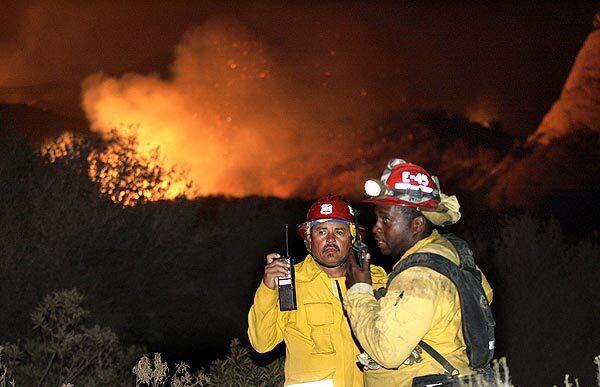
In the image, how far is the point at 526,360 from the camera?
55.6ft

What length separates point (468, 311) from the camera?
3.78 meters

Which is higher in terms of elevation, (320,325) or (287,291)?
(287,291)

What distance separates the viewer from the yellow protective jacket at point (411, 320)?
12.0 ft

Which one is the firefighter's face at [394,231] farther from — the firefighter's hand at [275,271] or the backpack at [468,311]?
the firefighter's hand at [275,271]

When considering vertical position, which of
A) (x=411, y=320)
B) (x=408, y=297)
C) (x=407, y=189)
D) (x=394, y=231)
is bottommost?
(x=411, y=320)

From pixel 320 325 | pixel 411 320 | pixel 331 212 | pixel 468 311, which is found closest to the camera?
pixel 411 320

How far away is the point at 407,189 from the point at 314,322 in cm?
141

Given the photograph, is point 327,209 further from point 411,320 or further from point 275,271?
point 411,320

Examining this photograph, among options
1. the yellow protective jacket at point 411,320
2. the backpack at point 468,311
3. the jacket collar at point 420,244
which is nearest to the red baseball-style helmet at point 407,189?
the jacket collar at point 420,244

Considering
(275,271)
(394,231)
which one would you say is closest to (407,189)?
(394,231)

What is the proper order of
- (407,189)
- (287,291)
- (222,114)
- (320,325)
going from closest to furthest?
(407,189) < (287,291) < (320,325) < (222,114)

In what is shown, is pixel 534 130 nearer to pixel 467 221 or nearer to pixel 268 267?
pixel 467 221

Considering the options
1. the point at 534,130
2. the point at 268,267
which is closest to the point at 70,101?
the point at 534,130

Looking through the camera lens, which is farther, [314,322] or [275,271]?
[314,322]
